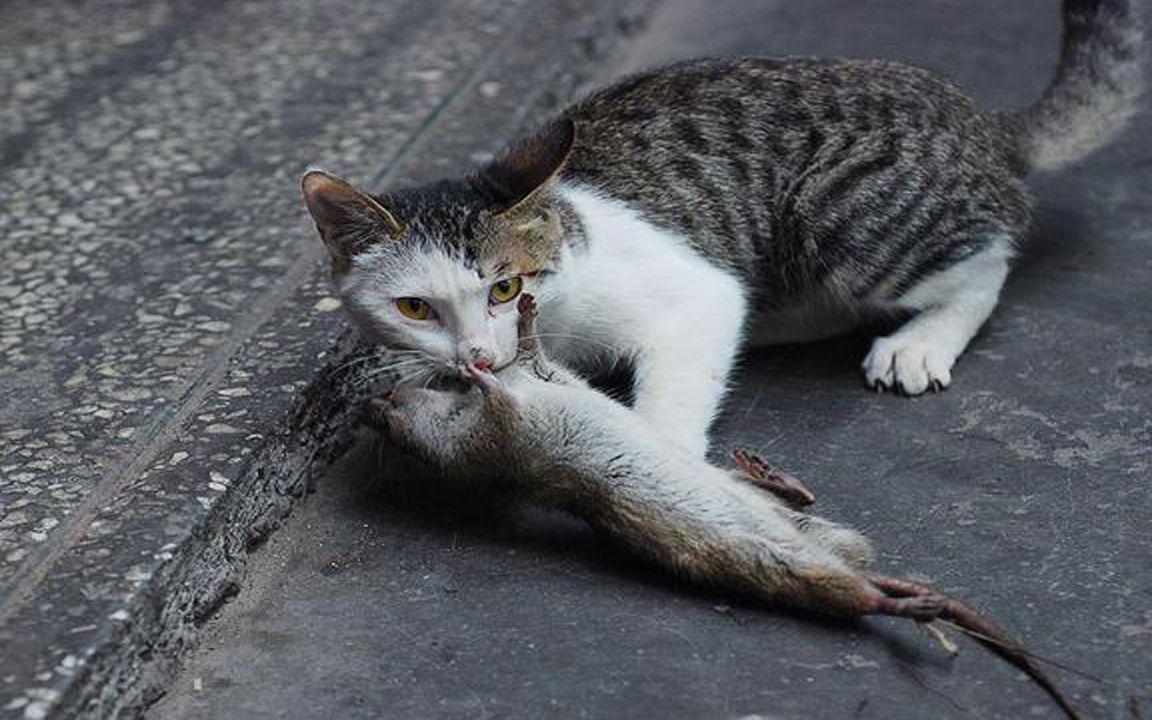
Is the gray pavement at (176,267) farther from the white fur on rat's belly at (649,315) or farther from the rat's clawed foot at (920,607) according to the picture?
the rat's clawed foot at (920,607)

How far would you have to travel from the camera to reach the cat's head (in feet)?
10.6

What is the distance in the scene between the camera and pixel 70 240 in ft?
14.0

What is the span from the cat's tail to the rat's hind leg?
0.42 m

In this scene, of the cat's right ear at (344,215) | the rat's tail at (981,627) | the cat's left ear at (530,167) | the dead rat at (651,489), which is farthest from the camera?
the cat's left ear at (530,167)

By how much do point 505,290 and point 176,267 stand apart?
1192 mm

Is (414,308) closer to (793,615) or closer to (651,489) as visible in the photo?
(651,489)

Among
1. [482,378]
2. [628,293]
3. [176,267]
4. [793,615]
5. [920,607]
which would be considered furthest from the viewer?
[176,267]

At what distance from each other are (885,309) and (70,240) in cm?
211

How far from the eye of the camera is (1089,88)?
417 centimetres

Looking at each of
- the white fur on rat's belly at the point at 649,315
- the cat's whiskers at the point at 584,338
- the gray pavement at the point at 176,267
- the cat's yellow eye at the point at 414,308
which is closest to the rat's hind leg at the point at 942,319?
the white fur on rat's belly at the point at 649,315

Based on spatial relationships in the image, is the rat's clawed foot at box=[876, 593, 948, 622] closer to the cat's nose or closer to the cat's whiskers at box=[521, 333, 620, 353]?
the cat's nose

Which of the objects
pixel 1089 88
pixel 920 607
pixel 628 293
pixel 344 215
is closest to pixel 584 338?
Answer: pixel 628 293

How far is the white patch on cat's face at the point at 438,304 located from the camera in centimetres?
321

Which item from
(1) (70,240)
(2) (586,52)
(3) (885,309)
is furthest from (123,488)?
(2) (586,52)
